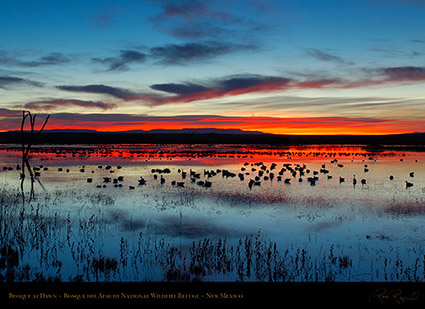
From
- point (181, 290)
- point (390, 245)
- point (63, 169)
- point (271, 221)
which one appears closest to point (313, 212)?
point (271, 221)

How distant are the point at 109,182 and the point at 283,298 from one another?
1659 centimetres

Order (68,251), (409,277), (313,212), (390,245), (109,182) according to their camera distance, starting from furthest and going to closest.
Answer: (109,182), (313,212), (390,245), (68,251), (409,277)

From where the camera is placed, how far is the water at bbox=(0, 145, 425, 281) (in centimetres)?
823

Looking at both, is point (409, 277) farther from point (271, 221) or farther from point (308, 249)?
point (271, 221)

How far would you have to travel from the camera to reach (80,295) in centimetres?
567

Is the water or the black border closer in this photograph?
the black border
